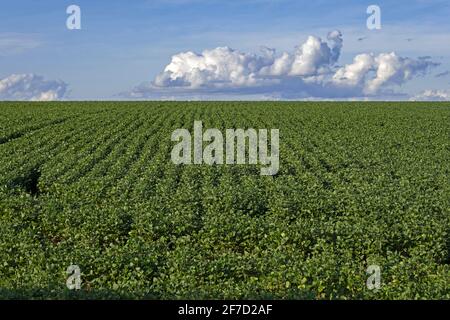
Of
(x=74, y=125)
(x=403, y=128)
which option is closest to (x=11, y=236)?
(x=74, y=125)

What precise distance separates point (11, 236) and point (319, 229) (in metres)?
6.65

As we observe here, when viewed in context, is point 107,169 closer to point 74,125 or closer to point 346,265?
point 346,265

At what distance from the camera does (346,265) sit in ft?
34.9

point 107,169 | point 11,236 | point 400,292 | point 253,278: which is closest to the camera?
point 400,292

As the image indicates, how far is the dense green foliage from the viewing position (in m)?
9.96

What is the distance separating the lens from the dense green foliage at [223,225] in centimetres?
996

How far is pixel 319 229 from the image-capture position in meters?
13.1

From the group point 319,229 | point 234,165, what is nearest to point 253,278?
point 319,229

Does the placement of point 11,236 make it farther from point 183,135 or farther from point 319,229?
point 183,135

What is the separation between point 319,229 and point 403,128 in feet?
96.8

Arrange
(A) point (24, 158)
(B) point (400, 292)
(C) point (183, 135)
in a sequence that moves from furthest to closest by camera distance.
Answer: (C) point (183, 135), (A) point (24, 158), (B) point (400, 292)

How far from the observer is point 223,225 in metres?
13.6
